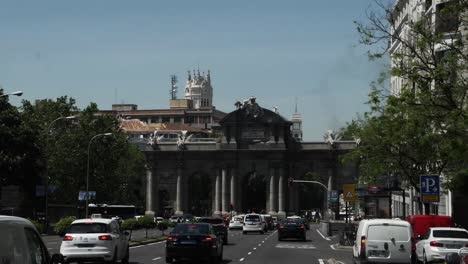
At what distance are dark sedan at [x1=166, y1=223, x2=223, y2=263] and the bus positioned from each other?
5555 cm

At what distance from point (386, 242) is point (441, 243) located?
521 cm

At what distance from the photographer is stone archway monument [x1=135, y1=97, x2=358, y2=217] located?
120 metres

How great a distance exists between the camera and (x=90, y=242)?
27.4 m

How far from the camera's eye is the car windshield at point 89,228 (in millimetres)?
27781

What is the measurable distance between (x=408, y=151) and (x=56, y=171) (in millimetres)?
54314

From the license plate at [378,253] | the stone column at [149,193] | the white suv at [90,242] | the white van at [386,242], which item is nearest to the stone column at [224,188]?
the stone column at [149,193]

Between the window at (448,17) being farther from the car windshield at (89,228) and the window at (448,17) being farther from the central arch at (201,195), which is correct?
the central arch at (201,195)

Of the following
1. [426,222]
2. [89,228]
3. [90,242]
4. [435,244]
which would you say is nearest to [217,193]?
[426,222]

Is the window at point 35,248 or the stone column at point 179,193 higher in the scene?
the stone column at point 179,193

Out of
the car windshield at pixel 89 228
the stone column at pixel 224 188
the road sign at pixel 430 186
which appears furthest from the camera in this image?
the stone column at pixel 224 188

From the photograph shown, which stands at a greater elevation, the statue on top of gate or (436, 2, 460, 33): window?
the statue on top of gate

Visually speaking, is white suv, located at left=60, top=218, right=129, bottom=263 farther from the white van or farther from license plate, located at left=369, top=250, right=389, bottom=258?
license plate, located at left=369, top=250, right=389, bottom=258

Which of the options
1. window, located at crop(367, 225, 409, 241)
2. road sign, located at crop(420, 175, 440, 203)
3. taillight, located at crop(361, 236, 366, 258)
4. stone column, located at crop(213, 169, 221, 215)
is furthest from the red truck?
stone column, located at crop(213, 169, 221, 215)

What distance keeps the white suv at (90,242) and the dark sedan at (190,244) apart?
7.75 feet
